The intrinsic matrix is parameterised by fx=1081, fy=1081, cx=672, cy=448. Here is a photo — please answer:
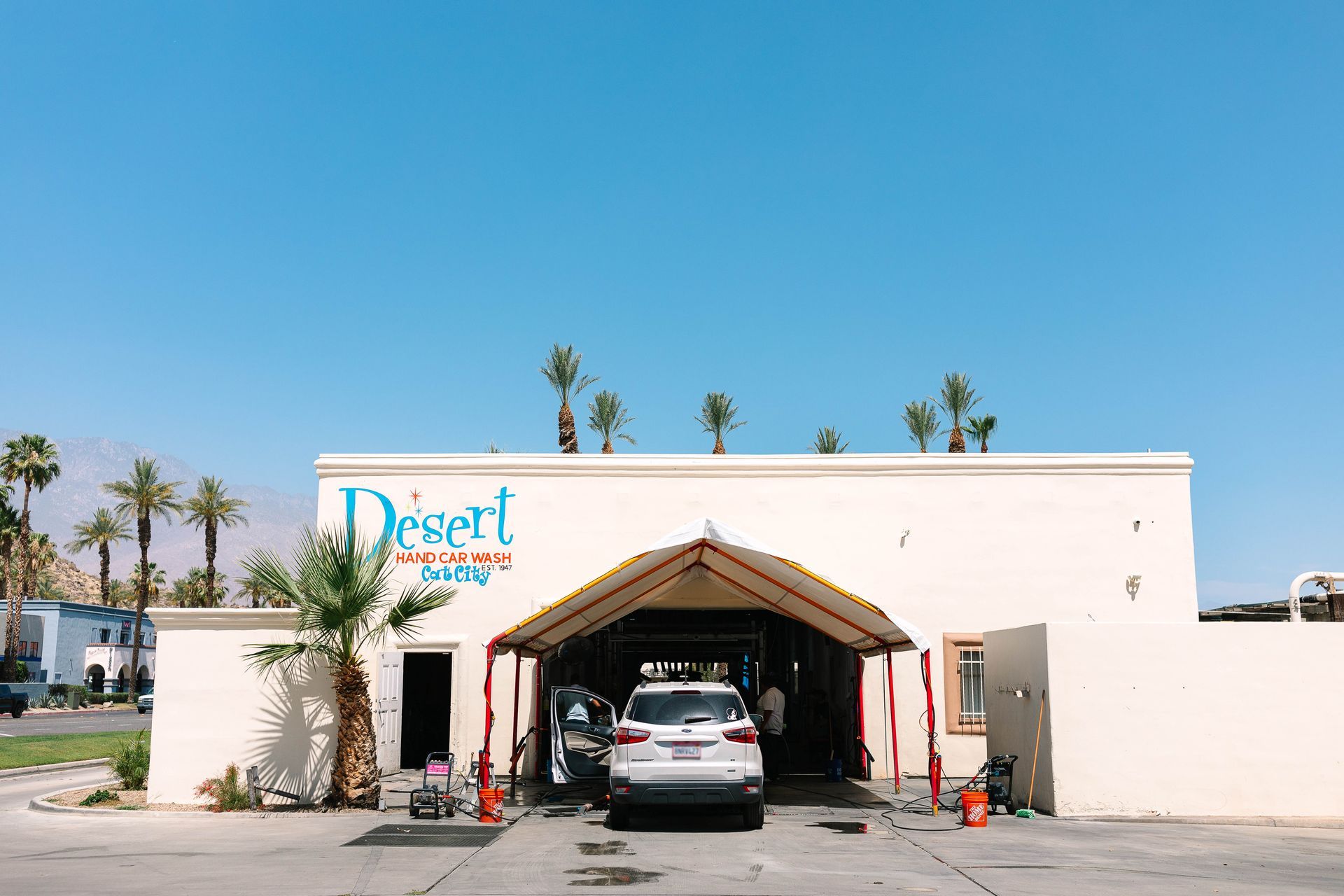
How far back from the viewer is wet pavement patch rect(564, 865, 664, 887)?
30.8ft

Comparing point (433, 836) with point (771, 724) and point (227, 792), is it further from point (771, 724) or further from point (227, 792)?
point (771, 724)

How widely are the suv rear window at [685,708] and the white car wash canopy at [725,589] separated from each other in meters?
1.99

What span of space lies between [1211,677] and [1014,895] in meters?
7.11

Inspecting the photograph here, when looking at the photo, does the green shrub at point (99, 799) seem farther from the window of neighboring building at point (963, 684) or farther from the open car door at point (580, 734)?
the window of neighboring building at point (963, 684)

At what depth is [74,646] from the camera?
6619 centimetres

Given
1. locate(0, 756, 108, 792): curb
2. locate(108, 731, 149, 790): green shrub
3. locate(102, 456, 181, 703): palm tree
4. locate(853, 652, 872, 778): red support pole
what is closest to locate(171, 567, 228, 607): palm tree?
locate(102, 456, 181, 703): palm tree

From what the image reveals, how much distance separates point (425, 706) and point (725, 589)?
6.54 m

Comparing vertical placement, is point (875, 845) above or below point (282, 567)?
below

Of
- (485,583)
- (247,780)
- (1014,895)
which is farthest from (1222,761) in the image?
(247,780)

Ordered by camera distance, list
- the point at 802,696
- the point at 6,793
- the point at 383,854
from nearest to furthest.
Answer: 1. the point at 383,854
2. the point at 6,793
3. the point at 802,696

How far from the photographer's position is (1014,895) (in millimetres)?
8938

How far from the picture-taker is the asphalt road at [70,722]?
3328 cm

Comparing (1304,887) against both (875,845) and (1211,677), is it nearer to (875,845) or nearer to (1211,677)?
(875,845)

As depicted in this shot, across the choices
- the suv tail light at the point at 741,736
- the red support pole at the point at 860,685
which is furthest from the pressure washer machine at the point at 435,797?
the red support pole at the point at 860,685
